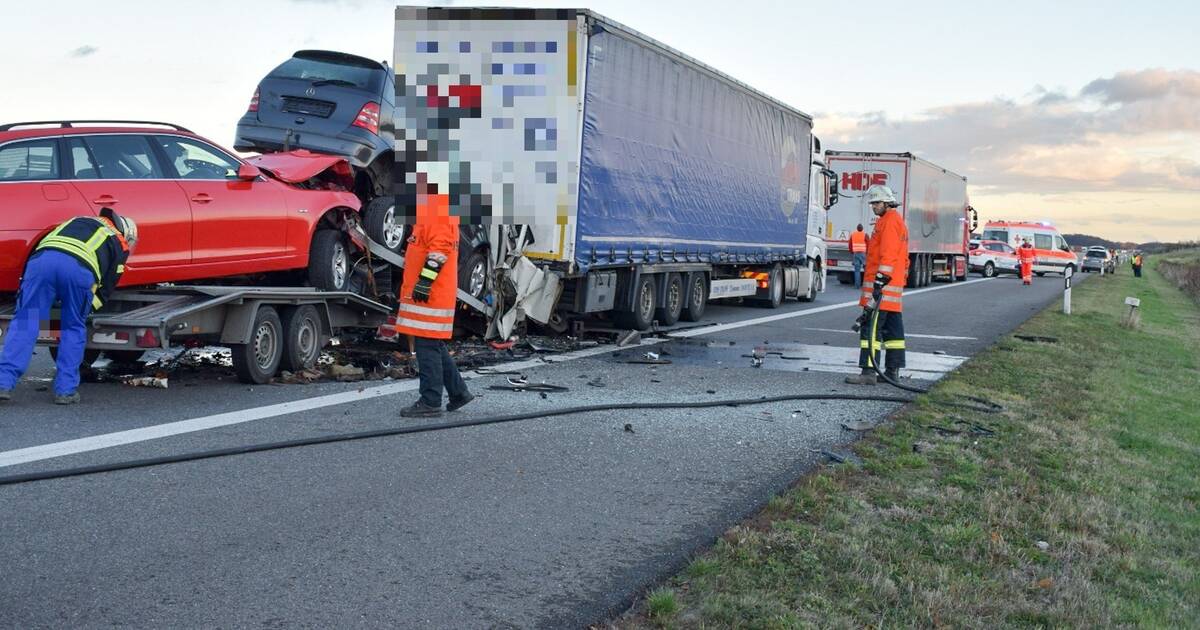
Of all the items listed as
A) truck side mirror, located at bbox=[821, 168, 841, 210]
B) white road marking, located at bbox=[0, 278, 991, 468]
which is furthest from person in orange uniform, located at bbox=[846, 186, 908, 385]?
truck side mirror, located at bbox=[821, 168, 841, 210]

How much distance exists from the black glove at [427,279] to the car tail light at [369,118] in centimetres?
377

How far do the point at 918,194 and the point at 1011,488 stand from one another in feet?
92.6

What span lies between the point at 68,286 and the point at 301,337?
2422 mm

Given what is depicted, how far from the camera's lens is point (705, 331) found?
16438 mm

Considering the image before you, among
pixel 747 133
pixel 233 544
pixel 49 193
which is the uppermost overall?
pixel 747 133

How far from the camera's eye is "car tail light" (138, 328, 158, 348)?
840 centimetres

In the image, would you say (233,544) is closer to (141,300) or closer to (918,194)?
(141,300)

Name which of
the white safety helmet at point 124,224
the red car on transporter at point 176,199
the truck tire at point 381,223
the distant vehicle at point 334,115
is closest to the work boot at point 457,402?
the red car on transporter at point 176,199

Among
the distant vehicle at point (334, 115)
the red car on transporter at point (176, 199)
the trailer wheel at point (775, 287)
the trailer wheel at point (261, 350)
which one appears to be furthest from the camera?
the trailer wheel at point (775, 287)

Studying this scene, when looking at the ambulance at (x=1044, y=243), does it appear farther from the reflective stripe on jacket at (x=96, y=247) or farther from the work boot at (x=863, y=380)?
the reflective stripe on jacket at (x=96, y=247)

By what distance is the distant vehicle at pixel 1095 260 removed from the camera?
66.5 m

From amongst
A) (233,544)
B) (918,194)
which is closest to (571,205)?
(233,544)

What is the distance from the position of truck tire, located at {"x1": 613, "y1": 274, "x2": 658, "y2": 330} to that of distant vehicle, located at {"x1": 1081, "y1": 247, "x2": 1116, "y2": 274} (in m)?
56.9

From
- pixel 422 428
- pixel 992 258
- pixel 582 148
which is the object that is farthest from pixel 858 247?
pixel 422 428
